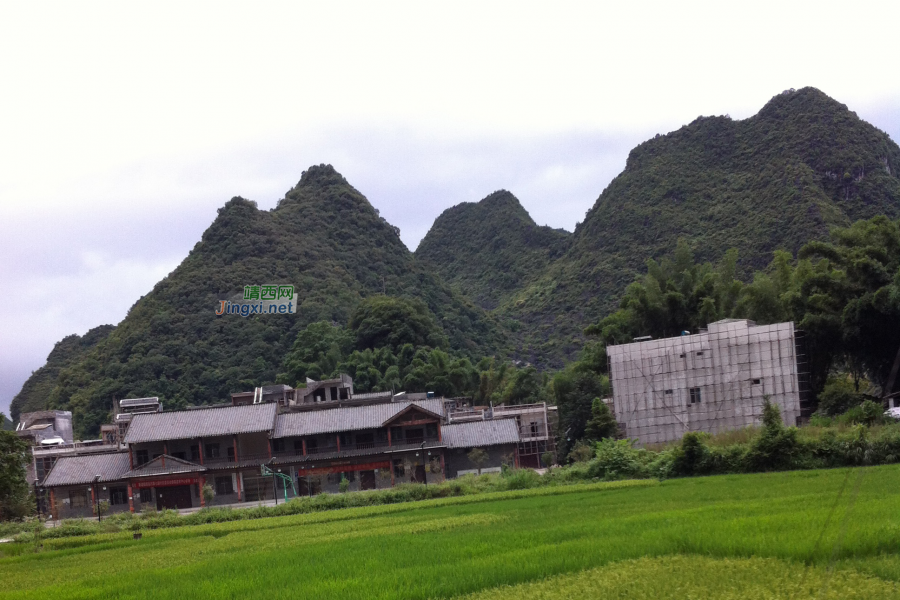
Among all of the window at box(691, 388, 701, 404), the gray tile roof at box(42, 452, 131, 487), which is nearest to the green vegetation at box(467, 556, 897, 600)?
the window at box(691, 388, 701, 404)

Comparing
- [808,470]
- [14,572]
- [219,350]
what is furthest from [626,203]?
[14,572]

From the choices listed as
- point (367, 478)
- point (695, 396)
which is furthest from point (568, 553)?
point (367, 478)

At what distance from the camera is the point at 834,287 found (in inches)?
1347

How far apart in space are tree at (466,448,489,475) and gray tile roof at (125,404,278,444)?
33.7 ft

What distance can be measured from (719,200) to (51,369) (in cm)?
7147

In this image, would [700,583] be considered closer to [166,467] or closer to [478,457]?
[478,457]

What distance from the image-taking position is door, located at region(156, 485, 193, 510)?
41.8 meters

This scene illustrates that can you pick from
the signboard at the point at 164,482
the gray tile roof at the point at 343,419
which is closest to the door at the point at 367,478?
the gray tile roof at the point at 343,419

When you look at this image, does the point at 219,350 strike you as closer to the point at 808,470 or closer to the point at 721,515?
the point at 808,470

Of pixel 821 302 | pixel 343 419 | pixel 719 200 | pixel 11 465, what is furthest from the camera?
pixel 719 200

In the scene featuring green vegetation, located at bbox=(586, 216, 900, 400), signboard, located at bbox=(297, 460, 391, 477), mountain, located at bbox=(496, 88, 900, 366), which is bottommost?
signboard, located at bbox=(297, 460, 391, 477)

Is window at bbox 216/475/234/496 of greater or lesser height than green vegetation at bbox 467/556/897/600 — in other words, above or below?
below

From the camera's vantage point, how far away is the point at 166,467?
1633 inches

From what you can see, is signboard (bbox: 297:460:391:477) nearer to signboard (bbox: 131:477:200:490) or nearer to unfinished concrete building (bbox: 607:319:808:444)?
signboard (bbox: 131:477:200:490)
